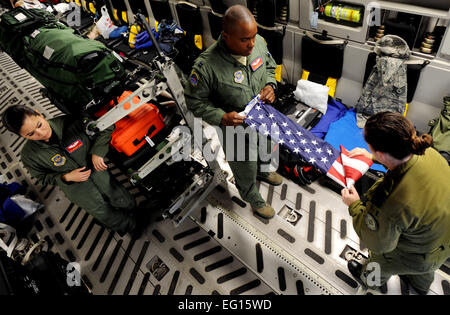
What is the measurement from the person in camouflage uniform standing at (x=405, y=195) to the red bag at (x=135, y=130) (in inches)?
89.2

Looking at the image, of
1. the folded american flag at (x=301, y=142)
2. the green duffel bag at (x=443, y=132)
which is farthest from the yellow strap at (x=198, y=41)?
the green duffel bag at (x=443, y=132)

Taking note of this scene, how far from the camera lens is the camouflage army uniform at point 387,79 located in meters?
3.29

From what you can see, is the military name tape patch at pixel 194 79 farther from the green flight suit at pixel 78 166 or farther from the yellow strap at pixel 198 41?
the yellow strap at pixel 198 41

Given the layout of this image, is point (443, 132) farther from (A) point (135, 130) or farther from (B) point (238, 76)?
(A) point (135, 130)

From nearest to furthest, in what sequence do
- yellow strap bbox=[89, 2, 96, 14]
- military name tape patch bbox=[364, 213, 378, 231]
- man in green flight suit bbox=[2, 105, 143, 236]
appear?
1. military name tape patch bbox=[364, 213, 378, 231]
2. man in green flight suit bbox=[2, 105, 143, 236]
3. yellow strap bbox=[89, 2, 96, 14]

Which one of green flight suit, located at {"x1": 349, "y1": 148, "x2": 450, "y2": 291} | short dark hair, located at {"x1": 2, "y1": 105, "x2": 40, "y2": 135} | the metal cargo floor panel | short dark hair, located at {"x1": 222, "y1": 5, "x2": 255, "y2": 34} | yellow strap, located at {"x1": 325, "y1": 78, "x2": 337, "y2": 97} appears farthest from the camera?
yellow strap, located at {"x1": 325, "y1": 78, "x2": 337, "y2": 97}

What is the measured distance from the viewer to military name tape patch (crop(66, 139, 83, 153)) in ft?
9.33

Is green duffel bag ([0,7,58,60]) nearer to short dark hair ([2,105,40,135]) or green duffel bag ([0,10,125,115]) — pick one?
green duffel bag ([0,10,125,115])

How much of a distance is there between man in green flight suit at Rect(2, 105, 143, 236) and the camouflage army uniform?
3350 millimetres

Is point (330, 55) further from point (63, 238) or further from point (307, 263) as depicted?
point (63, 238)

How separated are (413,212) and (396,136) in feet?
1.59

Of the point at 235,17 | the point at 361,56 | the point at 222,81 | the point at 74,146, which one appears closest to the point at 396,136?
the point at 235,17

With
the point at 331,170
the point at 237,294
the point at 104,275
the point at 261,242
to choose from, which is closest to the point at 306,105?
the point at 331,170

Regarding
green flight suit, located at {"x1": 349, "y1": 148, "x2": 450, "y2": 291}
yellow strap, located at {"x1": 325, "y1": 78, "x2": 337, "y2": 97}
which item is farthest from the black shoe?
yellow strap, located at {"x1": 325, "y1": 78, "x2": 337, "y2": 97}
